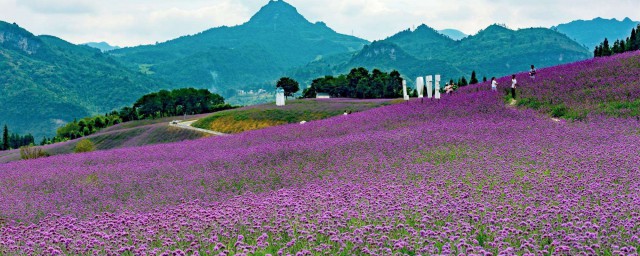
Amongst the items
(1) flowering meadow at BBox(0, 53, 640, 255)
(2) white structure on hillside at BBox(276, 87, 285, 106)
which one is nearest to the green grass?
(2) white structure on hillside at BBox(276, 87, 285, 106)

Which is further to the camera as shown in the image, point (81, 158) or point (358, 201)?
point (81, 158)

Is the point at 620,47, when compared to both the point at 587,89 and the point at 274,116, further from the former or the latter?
the point at 587,89

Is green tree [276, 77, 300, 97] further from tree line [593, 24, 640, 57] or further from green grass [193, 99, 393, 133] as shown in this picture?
tree line [593, 24, 640, 57]

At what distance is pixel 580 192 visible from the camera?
1150 cm

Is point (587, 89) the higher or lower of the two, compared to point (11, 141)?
higher

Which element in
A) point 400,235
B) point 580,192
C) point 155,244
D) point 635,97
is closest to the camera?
point 400,235

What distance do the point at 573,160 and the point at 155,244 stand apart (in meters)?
10.3

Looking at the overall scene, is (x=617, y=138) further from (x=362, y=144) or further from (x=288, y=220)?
(x=288, y=220)

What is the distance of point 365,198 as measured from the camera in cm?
1227

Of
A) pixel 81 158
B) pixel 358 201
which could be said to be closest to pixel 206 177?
pixel 358 201

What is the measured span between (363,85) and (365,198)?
87.0 metres

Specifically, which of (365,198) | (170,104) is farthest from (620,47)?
(170,104)

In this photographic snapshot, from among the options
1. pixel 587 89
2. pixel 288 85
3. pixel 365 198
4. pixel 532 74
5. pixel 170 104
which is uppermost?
pixel 288 85

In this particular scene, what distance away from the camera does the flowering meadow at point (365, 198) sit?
898 cm
